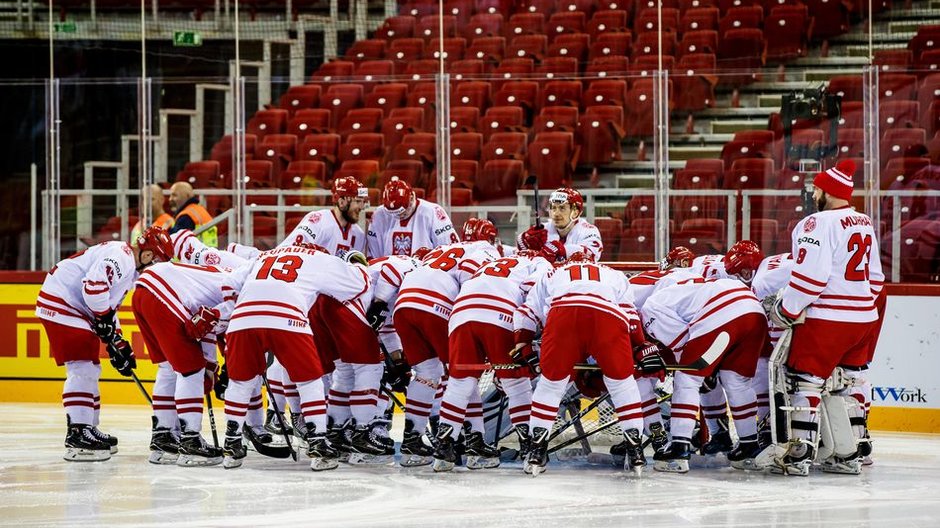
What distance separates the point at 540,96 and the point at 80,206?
3231 mm

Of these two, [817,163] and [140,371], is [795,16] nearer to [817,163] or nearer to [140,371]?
[817,163]

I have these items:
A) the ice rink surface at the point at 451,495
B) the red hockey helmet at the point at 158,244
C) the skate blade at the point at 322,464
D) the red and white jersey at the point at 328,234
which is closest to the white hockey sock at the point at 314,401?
the skate blade at the point at 322,464

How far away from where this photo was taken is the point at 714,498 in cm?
599

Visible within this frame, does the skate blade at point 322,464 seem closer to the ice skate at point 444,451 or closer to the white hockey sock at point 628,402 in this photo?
the ice skate at point 444,451

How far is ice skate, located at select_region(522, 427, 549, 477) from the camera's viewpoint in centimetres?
649

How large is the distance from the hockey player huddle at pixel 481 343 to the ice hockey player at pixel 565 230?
364 millimetres

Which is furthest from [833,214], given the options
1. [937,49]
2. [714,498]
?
[937,49]

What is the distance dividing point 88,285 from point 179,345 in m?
0.58

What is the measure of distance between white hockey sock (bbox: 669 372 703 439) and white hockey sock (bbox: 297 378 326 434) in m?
1.62

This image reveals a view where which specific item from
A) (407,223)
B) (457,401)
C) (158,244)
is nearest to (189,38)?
(407,223)

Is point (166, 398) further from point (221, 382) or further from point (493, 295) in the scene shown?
point (493, 295)

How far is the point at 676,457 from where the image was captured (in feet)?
21.9

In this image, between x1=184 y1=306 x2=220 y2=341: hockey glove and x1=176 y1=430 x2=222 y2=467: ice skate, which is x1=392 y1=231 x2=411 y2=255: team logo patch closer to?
x1=184 y1=306 x2=220 y2=341: hockey glove

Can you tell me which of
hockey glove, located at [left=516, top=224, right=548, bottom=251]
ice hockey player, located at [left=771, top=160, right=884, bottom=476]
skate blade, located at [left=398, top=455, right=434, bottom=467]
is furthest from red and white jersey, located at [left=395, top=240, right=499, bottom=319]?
ice hockey player, located at [left=771, top=160, right=884, bottom=476]
